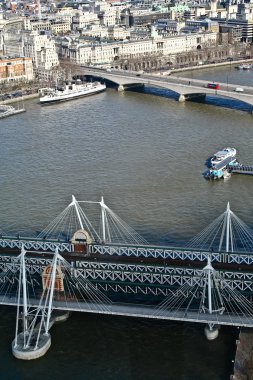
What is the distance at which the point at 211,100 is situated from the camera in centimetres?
1755

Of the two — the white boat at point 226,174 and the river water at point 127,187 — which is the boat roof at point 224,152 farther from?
the white boat at point 226,174

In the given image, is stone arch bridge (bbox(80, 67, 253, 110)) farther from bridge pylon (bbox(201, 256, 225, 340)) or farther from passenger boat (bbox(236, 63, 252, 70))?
bridge pylon (bbox(201, 256, 225, 340))

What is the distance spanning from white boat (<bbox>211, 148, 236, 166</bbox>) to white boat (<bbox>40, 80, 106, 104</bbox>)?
7366mm

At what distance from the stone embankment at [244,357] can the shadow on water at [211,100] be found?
10208 mm

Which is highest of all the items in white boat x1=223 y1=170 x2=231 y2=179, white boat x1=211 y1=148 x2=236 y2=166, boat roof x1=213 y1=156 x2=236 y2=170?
white boat x1=211 y1=148 x2=236 y2=166

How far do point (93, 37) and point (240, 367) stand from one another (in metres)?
22.2

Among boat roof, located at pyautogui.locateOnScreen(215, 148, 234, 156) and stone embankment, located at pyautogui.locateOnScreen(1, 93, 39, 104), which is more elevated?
stone embankment, located at pyautogui.locateOnScreen(1, 93, 39, 104)

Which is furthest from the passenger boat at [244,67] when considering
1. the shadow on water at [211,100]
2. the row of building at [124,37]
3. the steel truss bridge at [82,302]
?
the steel truss bridge at [82,302]

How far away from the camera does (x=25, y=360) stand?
20.5 feet

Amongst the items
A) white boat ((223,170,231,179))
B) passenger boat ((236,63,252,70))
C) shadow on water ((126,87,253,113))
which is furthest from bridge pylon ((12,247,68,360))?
passenger boat ((236,63,252,70))

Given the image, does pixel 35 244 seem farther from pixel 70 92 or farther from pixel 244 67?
pixel 244 67

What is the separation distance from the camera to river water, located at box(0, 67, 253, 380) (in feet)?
20.4

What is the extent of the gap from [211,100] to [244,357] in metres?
12.3

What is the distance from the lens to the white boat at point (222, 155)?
1146 centimetres
